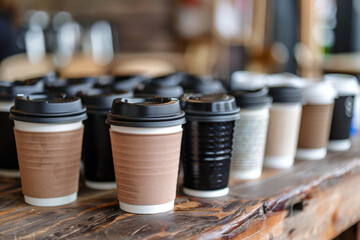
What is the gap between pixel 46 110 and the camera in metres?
0.89

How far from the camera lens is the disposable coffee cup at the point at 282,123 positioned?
126cm

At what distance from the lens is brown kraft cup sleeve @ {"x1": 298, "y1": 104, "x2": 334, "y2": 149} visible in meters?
1.37

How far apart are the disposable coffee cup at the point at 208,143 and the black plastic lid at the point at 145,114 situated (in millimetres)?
88

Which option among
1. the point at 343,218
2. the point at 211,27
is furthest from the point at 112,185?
the point at 211,27

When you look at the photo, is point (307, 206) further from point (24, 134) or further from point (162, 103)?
point (24, 134)

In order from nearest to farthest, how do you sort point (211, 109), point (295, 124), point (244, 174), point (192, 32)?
point (211, 109), point (244, 174), point (295, 124), point (192, 32)

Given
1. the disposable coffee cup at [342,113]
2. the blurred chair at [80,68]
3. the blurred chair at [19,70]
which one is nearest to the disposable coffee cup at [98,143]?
the disposable coffee cup at [342,113]

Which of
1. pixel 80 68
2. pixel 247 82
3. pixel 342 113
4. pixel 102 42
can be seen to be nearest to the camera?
pixel 342 113

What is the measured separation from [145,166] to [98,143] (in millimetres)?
215

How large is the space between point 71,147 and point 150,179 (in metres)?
0.19

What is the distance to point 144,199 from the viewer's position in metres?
0.90

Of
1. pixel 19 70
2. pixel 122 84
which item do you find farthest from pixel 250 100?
pixel 19 70

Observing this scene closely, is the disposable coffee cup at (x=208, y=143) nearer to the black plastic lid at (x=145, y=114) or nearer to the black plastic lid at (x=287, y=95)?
the black plastic lid at (x=145, y=114)

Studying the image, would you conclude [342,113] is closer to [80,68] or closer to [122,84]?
[122,84]
